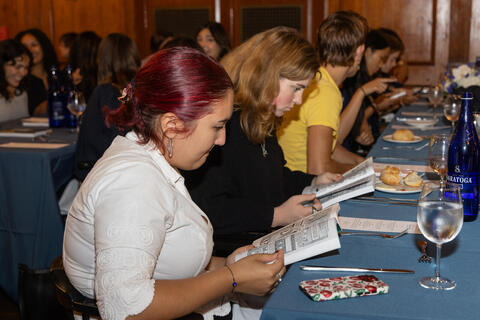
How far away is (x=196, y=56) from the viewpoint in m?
1.21

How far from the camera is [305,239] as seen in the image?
1.29m

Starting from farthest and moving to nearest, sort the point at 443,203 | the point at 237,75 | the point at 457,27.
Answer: the point at 457,27
the point at 237,75
the point at 443,203

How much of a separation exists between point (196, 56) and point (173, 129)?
17cm

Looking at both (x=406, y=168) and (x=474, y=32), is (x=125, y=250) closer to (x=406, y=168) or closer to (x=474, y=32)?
(x=406, y=168)

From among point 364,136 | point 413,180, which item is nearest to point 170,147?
point 413,180

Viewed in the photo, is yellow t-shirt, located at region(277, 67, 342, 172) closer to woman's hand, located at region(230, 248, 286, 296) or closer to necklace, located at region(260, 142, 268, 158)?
necklace, located at region(260, 142, 268, 158)

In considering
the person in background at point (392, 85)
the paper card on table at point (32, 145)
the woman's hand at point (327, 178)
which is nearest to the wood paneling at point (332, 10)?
the person in background at point (392, 85)

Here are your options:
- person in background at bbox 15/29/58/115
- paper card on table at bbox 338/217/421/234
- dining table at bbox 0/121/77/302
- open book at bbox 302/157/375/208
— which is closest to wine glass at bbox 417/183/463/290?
paper card on table at bbox 338/217/421/234

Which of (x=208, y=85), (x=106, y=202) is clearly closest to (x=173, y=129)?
(x=208, y=85)

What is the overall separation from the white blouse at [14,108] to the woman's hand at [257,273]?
336 cm

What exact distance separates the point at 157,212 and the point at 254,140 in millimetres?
911

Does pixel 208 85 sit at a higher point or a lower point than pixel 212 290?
higher

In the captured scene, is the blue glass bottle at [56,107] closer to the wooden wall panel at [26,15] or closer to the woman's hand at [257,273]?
the woman's hand at [257,273]

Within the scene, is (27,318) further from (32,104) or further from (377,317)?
(32,104)
